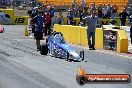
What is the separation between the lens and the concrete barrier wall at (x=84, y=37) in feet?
65.9

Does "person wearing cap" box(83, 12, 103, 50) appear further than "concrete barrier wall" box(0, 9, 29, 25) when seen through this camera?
No

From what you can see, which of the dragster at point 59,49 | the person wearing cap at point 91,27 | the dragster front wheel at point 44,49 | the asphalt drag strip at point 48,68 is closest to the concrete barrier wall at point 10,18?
the person wearing cap at point 91,27

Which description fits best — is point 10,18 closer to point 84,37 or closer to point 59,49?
point 84,37

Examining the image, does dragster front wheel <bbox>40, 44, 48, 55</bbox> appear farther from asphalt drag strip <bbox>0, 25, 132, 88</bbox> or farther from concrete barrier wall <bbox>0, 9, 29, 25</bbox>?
concrete barrier wall <bbox>0, 9, 29, 25</bbox>

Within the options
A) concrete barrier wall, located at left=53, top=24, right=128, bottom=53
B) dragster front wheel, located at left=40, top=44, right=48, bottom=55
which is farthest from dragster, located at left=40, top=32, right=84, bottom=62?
concrete barrier wall, located at left=53, top=24, right=128, bottom=53

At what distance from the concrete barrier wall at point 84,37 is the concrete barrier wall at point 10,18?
14.5 meters

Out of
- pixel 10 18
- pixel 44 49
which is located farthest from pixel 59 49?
pixel 10 18

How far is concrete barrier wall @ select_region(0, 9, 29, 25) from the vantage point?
4081 cm

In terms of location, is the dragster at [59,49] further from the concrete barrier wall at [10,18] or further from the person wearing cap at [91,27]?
the concrete barrier wall at [10,18]

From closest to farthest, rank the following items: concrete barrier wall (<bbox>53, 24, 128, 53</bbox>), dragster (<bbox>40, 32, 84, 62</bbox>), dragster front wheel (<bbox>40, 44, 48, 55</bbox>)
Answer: dragster (<bbox>40, 32, 84, 62</bbox>) → dragster front wheel (<bbox>40, 44, 48, 55</bbox>) → concrete barrier wall (<bbox>53, 24, 128, 53</bbox>)

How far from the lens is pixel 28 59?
16312 millimetres

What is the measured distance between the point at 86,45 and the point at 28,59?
24.5 ft

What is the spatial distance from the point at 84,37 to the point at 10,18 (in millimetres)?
18906

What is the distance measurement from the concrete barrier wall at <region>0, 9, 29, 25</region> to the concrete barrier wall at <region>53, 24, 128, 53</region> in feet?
47.6
